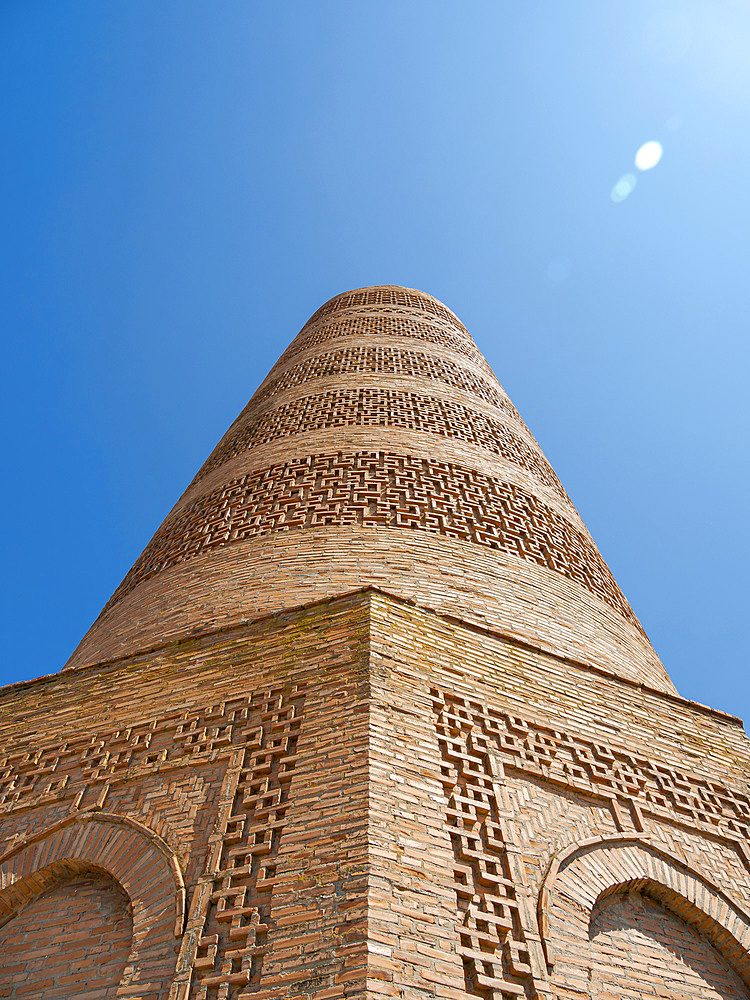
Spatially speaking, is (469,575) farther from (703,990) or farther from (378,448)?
(703,990)

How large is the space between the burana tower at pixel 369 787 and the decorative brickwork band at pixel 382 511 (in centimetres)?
3

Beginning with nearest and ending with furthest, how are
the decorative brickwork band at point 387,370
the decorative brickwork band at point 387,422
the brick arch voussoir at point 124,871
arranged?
the brick arch voussoir at point 124,871
the decorative brickwork band at point 387,422
the decorative brickwork band at point 387,370

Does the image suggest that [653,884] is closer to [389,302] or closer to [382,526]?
[382,526]

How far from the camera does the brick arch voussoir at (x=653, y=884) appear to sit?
2332 millimetres

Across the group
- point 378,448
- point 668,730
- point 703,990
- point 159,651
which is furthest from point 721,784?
point 378,448

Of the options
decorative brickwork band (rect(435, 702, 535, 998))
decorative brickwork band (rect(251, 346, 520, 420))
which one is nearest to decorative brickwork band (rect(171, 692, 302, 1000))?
decorative brickwork band (rect(435, 702, 535, 998))

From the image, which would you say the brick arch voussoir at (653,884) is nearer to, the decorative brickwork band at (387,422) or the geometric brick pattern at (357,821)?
the geometric brick pattern at (357,821)

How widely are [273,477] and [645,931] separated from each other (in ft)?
10.1

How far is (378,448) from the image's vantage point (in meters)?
4.77

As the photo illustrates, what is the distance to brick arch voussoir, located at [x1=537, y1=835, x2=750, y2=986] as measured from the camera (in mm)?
2332

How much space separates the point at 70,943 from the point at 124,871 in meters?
0.23

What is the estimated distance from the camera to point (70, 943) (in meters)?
2.25

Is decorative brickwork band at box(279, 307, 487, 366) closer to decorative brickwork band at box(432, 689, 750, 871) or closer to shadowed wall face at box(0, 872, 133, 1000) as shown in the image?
decorative brickwork band at box(432, 689, 750, 871)

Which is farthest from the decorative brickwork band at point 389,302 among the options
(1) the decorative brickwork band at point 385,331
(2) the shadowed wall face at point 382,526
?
(2) the shadowed wall face at point 382,526
